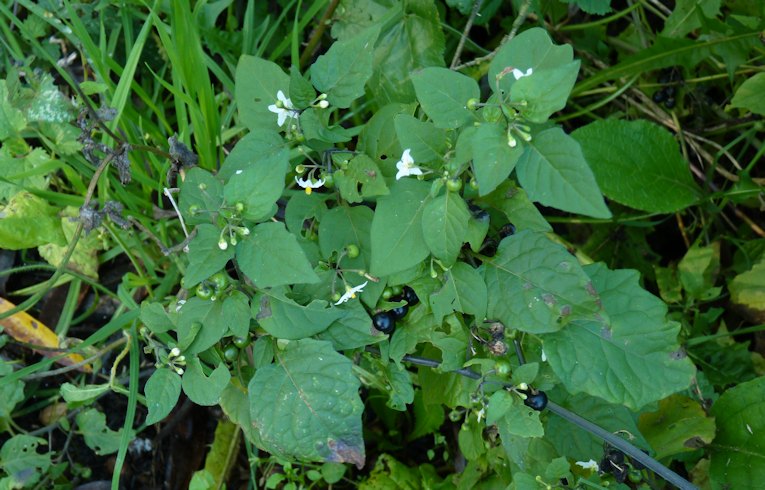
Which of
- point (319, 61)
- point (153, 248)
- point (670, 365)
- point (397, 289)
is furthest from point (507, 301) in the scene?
point (153, 248)

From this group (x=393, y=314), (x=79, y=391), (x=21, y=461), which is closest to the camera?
(x=393, y=314)

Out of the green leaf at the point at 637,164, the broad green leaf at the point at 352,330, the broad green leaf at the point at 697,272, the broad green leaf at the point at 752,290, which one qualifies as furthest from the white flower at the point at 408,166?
the broad green leaf at the point at 752,290

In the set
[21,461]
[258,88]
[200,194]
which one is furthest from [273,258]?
[21,461]

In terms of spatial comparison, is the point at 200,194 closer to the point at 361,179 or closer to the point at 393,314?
the point at 361,179

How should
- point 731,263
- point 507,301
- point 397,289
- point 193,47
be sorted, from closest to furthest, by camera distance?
point 507,301 < point 397,289 < point 193,47 < point 731,263

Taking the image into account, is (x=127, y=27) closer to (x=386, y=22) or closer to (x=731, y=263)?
(x=386, y=22)

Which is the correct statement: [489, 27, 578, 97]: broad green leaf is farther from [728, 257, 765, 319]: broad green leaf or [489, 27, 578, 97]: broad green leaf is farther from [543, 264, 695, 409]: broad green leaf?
[728, 257, 765, 319]: broad green leaf
